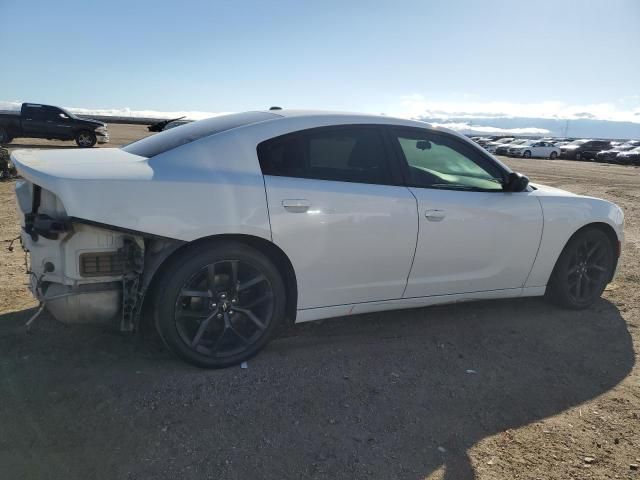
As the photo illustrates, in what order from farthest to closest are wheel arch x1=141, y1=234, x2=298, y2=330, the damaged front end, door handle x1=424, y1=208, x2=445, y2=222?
door handle x1=424, y1=208, x2=445, y2=222
wheel arch x1=141, y1=234, x2=298, y2=330
the damaged front end

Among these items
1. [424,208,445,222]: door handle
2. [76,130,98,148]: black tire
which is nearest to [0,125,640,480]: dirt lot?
[424,208,445,222]: door handle

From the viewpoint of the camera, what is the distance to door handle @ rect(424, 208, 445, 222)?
350 cm

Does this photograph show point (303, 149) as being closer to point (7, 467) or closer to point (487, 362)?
point (487, 362)

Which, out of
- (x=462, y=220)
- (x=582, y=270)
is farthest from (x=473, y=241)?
(x=582, y=270)

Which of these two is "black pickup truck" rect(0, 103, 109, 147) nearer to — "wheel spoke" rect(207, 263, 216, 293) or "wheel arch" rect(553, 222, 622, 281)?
"wheel spoke" rect(207, 263, 216, 293)

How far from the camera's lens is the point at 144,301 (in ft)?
9.90

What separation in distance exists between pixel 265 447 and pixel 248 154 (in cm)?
170

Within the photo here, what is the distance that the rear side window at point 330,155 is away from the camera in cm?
319

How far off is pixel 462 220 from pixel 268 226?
57.9 inches

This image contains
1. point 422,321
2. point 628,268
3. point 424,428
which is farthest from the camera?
point 628,268

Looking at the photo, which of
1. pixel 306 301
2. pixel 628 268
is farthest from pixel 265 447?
pixel 628 268

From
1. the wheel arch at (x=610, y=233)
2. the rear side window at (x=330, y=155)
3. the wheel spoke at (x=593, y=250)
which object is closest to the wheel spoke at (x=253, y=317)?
the rear side window at (x=330, y=155)

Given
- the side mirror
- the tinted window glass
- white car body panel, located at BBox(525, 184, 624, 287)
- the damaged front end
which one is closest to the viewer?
the damaged front end

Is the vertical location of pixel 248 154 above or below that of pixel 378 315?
above
